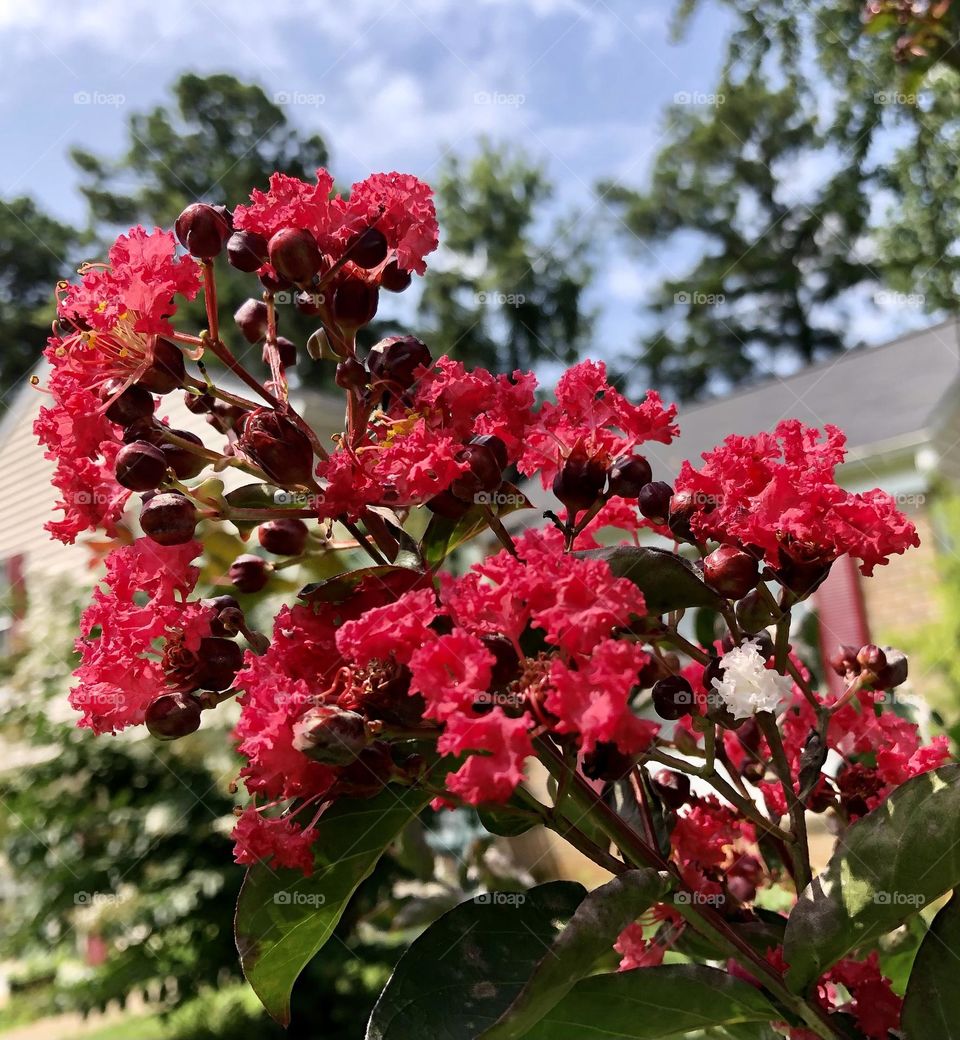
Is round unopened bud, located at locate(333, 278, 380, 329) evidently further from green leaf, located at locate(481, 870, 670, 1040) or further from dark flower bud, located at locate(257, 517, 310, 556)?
green leaf, located at locate(481, 870, 670, 1040)

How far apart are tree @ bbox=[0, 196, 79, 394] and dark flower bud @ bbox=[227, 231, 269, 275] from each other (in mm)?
22535

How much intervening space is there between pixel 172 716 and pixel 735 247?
22.9m

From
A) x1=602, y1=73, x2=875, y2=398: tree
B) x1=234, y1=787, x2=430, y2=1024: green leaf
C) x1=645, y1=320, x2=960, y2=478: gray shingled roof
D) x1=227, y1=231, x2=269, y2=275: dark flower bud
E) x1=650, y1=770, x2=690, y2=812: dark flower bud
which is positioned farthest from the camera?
x1=602, y1=73, x2=875, y2=398: tree

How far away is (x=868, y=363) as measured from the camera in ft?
33.5

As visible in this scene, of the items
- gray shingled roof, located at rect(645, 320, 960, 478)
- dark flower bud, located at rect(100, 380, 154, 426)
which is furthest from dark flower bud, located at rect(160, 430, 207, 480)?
gray shingled roof, located at rect(645, 320, 960, 478)

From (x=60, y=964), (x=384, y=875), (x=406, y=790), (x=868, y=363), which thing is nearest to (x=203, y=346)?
(x=406, y=790)

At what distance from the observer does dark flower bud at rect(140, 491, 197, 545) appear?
79 centimetres

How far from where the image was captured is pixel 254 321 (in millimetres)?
1001

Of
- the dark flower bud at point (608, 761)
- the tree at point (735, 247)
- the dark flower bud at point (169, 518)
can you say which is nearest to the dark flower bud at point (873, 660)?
the dark flower bud at point (608, 761)

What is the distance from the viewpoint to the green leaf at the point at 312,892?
2.55 feet

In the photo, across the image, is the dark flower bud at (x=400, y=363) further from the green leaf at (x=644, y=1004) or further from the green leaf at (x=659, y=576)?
the green leaf at (x=644, y=1004)

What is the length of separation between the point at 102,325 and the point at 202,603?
0.80 ft

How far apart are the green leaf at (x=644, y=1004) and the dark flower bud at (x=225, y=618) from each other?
0.39 metres

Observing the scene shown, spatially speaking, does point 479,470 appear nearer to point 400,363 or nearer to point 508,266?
point 400,363
